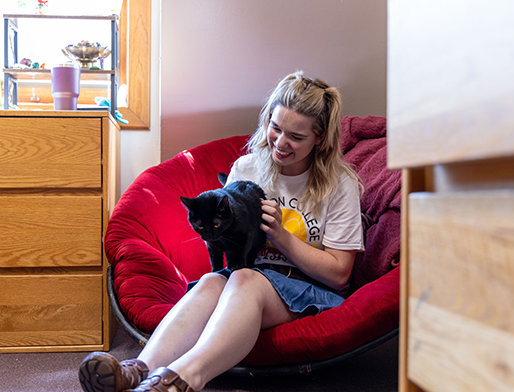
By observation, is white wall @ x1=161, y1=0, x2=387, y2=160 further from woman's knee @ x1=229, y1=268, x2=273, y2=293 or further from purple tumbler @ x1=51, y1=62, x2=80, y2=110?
woman's knee @ x1=229, y1=268, x2=273, y2=293

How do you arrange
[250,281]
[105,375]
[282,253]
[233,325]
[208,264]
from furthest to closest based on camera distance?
[208,264] → [282,253] → [250,281] → [233,325] → [105,375]

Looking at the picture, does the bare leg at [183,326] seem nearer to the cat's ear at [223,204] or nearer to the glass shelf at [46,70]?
the cat's ear at [223,204]

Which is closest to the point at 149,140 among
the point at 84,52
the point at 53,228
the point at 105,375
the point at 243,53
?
the point at 84,52

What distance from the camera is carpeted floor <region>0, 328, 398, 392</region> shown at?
124cm

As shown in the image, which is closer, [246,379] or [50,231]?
[246,379]

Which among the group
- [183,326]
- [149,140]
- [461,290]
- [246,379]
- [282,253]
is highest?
[149,140]

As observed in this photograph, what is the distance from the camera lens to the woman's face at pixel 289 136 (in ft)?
4.14

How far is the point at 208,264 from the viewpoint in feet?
5.45

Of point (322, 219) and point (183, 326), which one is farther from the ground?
point (322, 219)

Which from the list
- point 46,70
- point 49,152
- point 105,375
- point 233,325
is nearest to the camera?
point 105,375

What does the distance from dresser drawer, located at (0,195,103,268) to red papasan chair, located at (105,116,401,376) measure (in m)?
0.14

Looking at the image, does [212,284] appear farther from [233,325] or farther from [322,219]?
[322,219]

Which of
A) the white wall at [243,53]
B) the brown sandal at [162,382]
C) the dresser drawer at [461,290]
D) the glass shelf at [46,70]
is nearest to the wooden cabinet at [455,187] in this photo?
the dresser drawer at [461,290]

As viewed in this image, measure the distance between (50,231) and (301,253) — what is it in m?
0.90
